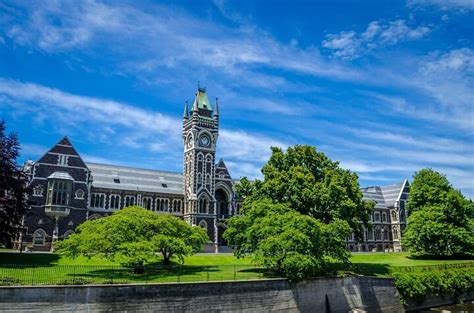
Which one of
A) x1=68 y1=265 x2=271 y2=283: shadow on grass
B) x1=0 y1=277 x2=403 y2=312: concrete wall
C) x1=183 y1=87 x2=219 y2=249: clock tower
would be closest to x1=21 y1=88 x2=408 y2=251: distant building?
x1=183 y1=87 x2=219 y2=249: clock tower

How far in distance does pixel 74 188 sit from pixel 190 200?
18905mm

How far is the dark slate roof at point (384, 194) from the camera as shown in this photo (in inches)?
3799

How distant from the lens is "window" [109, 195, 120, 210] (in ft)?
215

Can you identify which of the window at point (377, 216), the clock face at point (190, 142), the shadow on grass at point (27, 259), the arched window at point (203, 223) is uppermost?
the clock face at point (190, 142)

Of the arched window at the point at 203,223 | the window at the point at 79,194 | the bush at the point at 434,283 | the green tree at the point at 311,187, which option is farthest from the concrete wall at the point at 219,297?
the window at the point at 79,194

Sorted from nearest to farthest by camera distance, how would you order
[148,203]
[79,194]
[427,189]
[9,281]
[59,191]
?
[9,281], [59,191], [79,194], [427,189], [148,203]

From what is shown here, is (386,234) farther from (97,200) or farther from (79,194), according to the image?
(79,194)

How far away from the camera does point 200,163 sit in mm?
72125

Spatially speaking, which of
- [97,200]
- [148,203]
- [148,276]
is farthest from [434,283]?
[97,200]

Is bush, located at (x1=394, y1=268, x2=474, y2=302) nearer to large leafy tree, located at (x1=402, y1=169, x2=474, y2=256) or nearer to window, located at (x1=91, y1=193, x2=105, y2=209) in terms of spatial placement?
large leafy tree, located at (x1=402, y1=169, x2=474, y2=256)

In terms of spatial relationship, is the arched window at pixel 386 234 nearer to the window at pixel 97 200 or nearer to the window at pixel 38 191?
the window at pixel 97 200

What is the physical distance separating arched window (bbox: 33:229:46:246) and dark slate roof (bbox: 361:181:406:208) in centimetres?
6906

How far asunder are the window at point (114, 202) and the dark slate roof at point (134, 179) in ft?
4.88

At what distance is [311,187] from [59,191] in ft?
115
